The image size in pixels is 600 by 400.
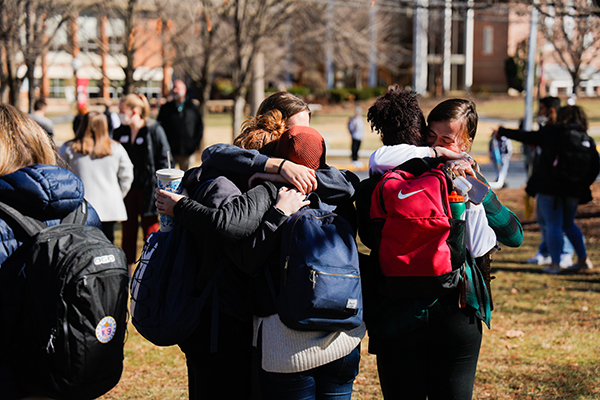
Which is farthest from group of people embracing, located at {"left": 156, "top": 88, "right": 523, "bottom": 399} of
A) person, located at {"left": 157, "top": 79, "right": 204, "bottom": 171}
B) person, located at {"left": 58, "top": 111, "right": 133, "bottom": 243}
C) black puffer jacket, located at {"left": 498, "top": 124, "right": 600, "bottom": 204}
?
person, located at {"left": 157, "top": 79, "right": 204, "bottom": 171}

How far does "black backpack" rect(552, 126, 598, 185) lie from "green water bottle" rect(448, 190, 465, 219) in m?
4.59

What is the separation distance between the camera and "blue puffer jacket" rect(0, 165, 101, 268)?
232cm

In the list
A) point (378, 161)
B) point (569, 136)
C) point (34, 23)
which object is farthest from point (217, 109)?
point (378, 161)

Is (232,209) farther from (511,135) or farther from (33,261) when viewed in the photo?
(511,135)

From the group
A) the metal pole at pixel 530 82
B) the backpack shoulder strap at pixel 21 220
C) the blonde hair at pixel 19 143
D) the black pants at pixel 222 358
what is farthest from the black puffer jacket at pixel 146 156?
the metal pole at pixel 530 82

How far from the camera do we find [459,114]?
289 cm

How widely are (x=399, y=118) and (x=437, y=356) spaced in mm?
1081

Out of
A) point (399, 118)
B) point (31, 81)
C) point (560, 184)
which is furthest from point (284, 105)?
point (31, 81)

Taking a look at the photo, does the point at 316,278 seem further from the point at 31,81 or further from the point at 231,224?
the point at 31,81

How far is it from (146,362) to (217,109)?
43.7m

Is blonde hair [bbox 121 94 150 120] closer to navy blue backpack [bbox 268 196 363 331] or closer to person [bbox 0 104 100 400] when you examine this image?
person [bbox 0 104 100 400]

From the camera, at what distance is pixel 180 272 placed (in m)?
2.59

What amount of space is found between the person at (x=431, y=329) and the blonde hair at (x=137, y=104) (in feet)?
15.6

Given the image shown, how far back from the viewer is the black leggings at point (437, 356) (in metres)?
2.68
